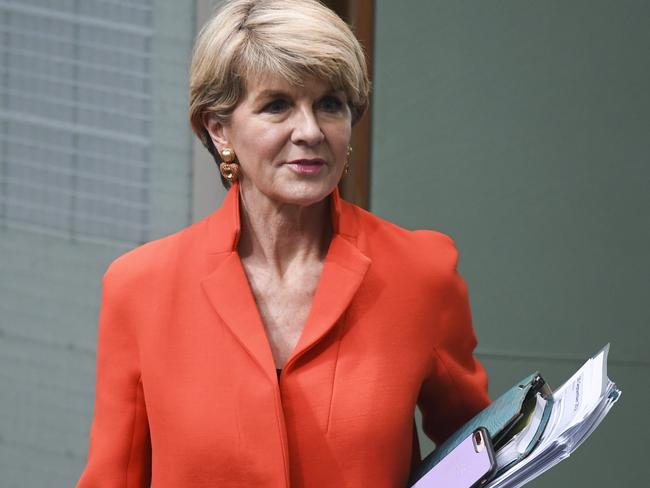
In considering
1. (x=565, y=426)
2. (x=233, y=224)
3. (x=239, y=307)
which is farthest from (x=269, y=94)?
(x=565, y=426)

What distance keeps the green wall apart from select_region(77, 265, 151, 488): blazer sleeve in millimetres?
1121

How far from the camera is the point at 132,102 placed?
11.0 ft

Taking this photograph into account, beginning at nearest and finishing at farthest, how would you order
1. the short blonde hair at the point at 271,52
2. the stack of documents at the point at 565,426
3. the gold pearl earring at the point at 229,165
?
1. the stack of documents at the point at 565,426
2. the short blonde hair at the point at 271,52
3. the gold pearl earring at the point at 229,165

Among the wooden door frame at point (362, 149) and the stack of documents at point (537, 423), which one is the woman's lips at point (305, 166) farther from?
the wooden door frame at point (362, 149)

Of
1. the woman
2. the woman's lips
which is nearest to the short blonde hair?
the woman

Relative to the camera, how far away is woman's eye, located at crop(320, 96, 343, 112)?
211cm

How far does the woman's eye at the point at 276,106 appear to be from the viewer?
208 cm

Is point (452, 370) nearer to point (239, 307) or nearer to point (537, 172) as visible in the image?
point (239, 307)

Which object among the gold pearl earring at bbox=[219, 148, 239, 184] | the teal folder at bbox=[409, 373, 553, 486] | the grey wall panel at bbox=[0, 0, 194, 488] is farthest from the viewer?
the grey wall panel at bbox=[0, 0, 194, 488]

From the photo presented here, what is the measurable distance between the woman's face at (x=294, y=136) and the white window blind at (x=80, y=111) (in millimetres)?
1301

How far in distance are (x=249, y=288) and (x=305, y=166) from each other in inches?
10.3

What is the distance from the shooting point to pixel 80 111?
3.38m

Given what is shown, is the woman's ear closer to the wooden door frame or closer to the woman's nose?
the woman's nose

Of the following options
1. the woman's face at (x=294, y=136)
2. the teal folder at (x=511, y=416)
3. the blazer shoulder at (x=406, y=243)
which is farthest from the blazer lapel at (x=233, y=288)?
the teal folder at (x=511, y=416)
